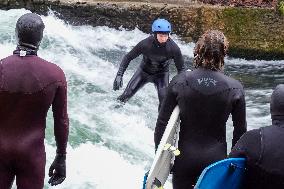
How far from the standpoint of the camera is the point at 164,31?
20.6 ft

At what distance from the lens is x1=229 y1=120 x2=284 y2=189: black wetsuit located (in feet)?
9.02

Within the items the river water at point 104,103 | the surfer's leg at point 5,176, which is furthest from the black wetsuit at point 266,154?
the river water at point 104,103

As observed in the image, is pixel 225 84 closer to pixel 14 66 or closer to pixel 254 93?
pixel 14 66

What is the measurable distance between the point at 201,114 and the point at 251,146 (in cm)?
80

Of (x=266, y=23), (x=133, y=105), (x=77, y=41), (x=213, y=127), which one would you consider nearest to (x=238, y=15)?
(x=266, y=23)

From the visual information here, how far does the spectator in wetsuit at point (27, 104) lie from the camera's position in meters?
3.45

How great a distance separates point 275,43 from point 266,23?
0.68 m

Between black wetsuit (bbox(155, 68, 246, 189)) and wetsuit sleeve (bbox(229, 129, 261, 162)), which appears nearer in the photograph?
wetsuit sleeve (bbox(229, 129, 261, 162))

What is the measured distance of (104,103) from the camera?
356 inches

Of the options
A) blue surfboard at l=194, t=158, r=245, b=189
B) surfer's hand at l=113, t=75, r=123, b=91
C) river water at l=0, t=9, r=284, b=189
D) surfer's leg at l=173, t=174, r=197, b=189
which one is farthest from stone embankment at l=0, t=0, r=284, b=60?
blue surfboard at l=194, t=158, r=245, b=189

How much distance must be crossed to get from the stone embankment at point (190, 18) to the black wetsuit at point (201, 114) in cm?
981

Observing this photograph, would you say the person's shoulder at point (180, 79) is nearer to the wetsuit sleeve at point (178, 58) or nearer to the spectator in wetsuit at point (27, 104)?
the spectator in wetsuit at point (27, 104)

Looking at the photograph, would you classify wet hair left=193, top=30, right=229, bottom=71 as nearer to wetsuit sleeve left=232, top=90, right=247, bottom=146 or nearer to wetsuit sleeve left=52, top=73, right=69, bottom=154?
wetsuit sleeve left=232, top=90, right=247, bottom=146

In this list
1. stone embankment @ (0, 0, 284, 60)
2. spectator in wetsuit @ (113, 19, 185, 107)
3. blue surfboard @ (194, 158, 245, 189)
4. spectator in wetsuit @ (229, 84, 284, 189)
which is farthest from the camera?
stone embankment @ (0, 0, 284, 60)
